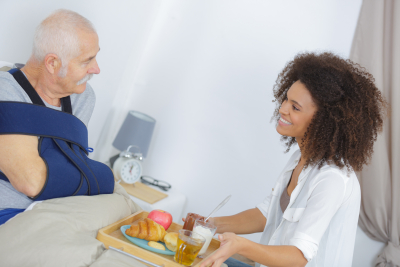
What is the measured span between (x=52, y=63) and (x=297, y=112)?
98 centimetres

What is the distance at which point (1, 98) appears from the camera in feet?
3.53

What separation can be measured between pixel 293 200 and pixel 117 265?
0.77 meters

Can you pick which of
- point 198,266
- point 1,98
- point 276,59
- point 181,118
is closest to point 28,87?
point 1,98

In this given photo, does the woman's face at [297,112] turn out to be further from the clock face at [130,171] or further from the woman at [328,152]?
the clock face at [130,171]

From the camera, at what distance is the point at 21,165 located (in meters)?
1.06

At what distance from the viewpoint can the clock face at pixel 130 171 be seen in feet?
7.05

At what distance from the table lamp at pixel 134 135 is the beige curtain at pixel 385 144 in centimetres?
141

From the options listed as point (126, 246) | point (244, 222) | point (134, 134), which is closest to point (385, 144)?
point (244, 222)

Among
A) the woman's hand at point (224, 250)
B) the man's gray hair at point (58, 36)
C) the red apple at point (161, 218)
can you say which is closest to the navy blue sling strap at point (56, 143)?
the man's gray hair at point (58, 36)

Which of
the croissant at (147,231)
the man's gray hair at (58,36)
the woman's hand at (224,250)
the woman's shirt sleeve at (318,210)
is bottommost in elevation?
the croissant at (147,231)

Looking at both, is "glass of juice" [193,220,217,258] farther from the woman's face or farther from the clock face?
the clock face

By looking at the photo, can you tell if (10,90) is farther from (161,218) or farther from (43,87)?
(161,218)

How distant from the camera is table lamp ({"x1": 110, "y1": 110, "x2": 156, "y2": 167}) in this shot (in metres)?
2.26

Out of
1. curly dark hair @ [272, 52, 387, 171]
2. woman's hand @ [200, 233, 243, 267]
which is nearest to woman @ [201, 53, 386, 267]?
curly dark hair @ [272, 52, 387, 171]
